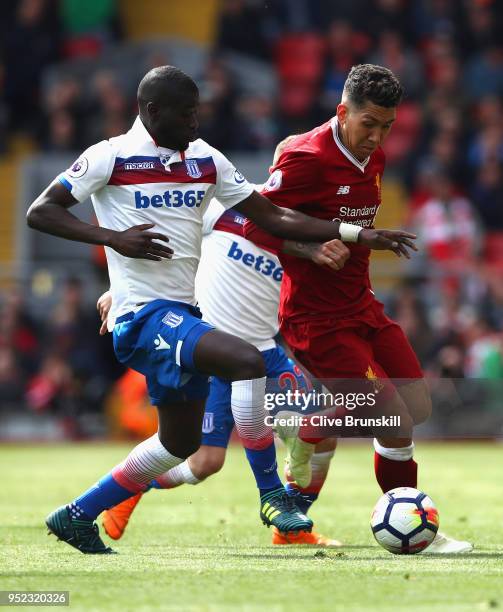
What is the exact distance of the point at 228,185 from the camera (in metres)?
7.28

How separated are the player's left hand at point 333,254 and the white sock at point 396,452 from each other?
108cm

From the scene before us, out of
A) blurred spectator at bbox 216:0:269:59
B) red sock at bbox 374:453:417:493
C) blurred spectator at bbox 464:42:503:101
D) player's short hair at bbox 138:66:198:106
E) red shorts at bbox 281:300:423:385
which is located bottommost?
red sock at bbox 374:453:417:493

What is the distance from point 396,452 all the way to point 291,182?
1.59 metres

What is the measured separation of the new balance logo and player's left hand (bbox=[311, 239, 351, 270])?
1.00 meters

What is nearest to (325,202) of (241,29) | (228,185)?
(228,185)

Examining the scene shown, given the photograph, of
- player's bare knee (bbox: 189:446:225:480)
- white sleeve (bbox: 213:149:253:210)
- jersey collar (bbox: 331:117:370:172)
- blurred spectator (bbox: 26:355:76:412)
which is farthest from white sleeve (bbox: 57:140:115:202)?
blurred spectator (bbox: 26:355:76:412)

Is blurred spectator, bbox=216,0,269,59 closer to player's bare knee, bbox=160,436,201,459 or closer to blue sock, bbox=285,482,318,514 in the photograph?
blue sock, bbox=285,482,318,514

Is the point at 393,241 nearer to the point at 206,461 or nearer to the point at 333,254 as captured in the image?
the point at 333,254

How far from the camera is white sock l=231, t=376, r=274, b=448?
7.78m

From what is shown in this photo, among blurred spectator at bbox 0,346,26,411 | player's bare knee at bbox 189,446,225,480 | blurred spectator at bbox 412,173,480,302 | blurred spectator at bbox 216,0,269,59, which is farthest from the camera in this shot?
blurred spectator at bbox 216,0,269,59

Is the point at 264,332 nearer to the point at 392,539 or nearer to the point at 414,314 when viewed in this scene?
the point at 392,539

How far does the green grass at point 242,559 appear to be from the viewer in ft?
18.1

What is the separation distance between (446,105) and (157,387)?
14133 millimetres
